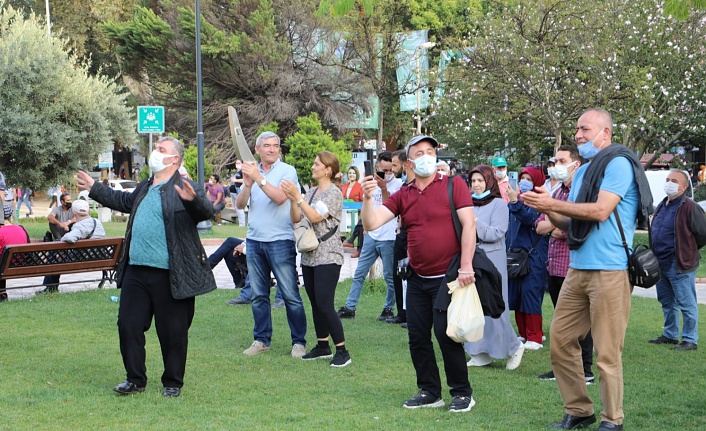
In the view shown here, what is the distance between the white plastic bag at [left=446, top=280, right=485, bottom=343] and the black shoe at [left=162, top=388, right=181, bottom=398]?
2.22 meters

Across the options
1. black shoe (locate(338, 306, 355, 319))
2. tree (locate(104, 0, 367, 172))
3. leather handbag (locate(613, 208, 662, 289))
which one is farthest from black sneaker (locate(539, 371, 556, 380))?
tree (locate(104, 0, 367, 172))

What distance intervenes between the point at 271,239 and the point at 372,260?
298cm

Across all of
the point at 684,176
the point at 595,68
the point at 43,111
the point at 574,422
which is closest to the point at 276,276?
the point at 574,422

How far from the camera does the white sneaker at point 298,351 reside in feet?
27.8

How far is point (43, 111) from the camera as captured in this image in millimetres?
21953

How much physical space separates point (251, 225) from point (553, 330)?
11.4ft

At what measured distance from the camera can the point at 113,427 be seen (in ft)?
19.4

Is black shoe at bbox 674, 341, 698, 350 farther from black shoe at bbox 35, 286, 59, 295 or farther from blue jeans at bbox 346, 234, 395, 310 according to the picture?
black shoe at bbox 35, 286, 59, 295

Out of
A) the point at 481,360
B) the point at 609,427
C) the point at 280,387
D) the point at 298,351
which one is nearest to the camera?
the point at 609,427

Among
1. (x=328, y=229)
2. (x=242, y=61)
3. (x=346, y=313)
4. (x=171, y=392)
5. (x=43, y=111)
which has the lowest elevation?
(x=346, y=313)

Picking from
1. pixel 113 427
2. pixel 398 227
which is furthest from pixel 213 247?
pixel 113 427

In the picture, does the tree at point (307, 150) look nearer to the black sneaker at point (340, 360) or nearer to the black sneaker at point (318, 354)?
the black sneaker at point (318, 354)

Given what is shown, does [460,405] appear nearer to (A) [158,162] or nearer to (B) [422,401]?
(B) [422,401]

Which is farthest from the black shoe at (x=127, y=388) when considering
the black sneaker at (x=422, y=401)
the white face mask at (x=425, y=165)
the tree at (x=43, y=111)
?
the tree at (x=43, y=111)
